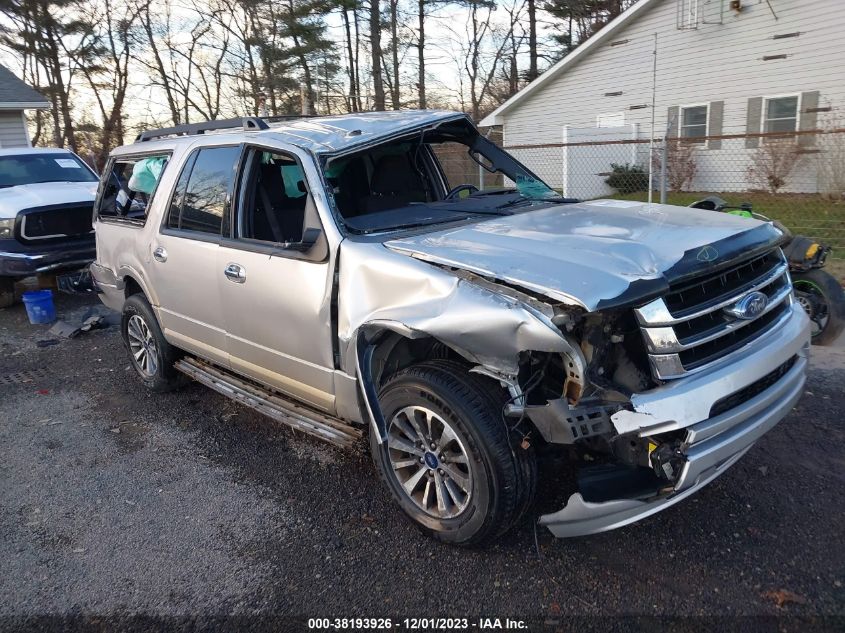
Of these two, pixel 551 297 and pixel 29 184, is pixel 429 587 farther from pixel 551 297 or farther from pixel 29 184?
pixel 29 184

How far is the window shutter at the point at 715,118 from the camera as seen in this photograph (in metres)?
15.6

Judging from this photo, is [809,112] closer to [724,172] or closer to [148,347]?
[724,172]

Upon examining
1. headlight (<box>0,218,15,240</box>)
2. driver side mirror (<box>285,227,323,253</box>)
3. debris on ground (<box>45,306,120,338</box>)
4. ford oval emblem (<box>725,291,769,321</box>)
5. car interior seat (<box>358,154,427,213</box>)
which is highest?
car interior seat (<box>358,154,427,213</box>)

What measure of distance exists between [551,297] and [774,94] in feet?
48.9

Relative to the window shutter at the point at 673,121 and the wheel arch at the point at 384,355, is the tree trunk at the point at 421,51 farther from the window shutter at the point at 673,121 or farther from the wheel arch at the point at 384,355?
the wheel arch at the point at 384,355

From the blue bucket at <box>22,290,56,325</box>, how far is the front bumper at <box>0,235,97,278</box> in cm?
40

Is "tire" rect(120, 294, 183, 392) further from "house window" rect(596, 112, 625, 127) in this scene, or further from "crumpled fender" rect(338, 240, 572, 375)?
"house window" rect(596, 112, 625, 127)

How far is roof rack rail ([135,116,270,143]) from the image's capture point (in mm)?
4340

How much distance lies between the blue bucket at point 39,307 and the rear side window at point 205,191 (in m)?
4.48

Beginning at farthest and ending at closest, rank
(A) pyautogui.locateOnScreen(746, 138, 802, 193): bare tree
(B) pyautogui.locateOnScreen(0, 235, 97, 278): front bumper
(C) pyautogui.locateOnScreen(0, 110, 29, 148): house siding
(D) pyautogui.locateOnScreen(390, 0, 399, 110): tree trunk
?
(D) pyautogui.locateOnScreen(390, 0, 399, 110): tree trunk
(C) pyautogui.locateOnScreen(0, 110, 29, 148): house siding
(A) pyautogui.locateOnScreen(746, 138, 802, 193): bare tree
(B) pyautogui.locateOnScreen(0, 235, 97, 278): front bumper

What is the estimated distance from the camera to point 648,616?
2650 millimetres

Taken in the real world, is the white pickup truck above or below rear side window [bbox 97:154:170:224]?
below

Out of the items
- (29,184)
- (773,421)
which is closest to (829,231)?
(773,421)

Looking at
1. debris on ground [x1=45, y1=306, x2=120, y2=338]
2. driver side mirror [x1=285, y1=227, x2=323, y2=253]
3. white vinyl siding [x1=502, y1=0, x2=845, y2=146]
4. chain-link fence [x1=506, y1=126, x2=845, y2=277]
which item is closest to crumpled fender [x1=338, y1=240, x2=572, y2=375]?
driver side mirror [x1=285, y1=227, x2=323, y2=253]
